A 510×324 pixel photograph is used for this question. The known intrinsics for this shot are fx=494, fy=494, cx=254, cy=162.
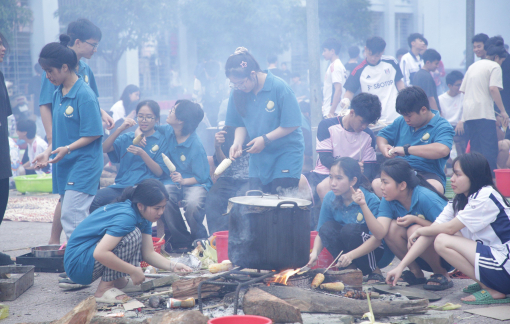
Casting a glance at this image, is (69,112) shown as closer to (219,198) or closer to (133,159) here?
(133,159)

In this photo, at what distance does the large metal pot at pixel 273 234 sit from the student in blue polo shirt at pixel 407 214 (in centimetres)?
69

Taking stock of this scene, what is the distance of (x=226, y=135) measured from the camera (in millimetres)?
6027

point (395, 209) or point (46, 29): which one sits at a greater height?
point (46, 29)

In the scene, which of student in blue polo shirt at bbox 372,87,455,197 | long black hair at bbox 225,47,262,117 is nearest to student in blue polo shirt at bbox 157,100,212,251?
long black hair at bbox 225,47,262,117

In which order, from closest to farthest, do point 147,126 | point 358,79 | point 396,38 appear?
point 147,126
point 358,79
point 396,38

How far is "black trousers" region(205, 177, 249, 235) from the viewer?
5711 millimetres

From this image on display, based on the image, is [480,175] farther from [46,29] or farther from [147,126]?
[46,29]

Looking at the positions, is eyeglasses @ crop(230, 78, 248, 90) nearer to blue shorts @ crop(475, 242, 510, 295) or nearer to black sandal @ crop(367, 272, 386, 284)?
black sandal @ crop(367, 272, 386, 284)

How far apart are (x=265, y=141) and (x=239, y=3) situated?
29.8ft

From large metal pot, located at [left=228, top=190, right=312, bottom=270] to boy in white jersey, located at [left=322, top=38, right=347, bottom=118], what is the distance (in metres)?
4.85

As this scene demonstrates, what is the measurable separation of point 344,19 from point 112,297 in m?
15.4

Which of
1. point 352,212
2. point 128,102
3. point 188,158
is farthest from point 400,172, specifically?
point 128,102

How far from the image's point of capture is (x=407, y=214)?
425 centimetres

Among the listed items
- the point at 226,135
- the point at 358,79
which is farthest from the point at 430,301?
the point at 358,79
